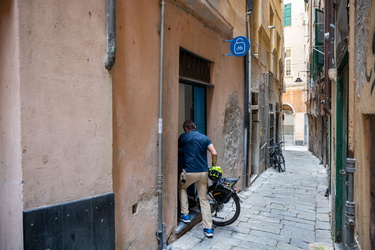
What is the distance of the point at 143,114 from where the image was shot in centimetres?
387

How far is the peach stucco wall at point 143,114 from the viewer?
3.49m

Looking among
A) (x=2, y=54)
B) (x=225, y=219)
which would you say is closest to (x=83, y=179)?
(x=2, y=54)

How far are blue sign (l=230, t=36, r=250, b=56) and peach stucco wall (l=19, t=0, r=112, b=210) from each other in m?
3.81

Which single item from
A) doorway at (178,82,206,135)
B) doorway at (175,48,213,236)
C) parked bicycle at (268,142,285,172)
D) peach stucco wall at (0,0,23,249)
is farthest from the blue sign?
parked bicycle at (268,142,285,172)

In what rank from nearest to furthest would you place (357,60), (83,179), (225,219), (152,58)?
(357,60) → (83,179) → (152,58) → (225,219)

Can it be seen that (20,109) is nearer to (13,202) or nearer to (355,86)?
(13,202)

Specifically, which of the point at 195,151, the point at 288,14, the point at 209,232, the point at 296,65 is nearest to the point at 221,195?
the point at 209,232

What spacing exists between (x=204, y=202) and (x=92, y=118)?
106 inches

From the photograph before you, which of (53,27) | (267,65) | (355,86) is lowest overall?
(355,86)

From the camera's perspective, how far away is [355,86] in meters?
2.68

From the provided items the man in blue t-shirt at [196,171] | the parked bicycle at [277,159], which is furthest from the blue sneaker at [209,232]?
the parked bicycle at [277,159]

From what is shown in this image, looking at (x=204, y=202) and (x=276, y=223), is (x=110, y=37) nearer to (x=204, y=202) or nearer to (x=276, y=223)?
(x=204, y=202)

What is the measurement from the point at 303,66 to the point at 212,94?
21878 millimetres

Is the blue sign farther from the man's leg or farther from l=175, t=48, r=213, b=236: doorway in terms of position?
the man's leg
